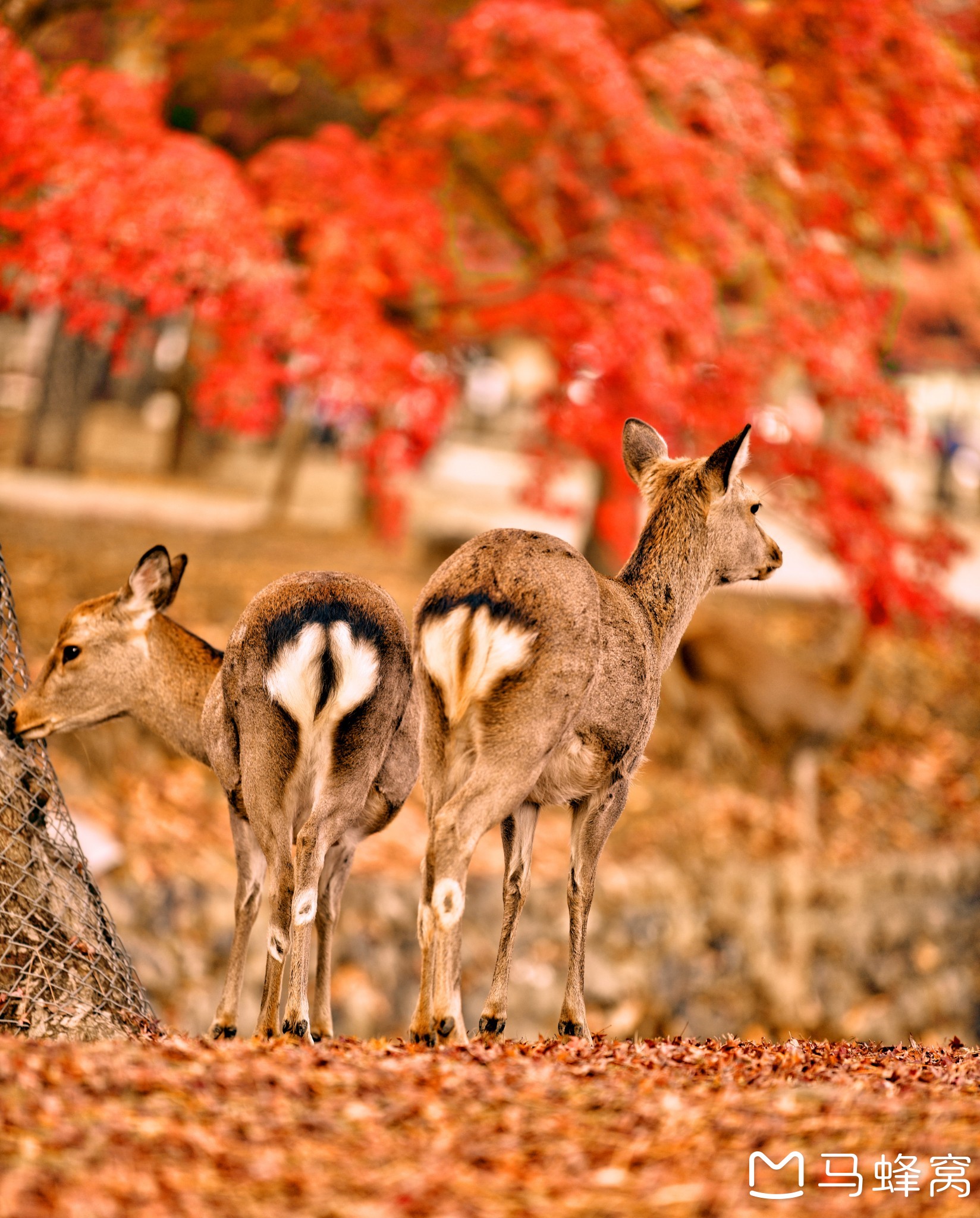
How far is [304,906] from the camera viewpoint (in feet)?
12.8

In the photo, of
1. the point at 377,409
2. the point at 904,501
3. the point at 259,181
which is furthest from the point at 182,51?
the point at 904,501

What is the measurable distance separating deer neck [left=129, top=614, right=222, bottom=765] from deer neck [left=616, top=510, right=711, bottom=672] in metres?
1.60

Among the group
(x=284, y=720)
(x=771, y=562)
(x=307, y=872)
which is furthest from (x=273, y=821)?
(x=771, y=562)

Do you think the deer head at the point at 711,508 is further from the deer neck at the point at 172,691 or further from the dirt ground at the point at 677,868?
the dirt ground at the point at 677,868

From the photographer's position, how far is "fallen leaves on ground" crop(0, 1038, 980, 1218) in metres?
2.72

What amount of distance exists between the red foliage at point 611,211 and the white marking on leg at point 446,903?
489cm

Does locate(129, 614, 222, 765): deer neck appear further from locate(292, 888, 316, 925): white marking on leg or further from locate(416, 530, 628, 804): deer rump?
locate(416, 530, 628, 804): deer rump

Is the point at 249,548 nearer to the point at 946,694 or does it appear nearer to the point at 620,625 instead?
the point at 946,694

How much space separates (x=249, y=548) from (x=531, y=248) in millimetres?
4407

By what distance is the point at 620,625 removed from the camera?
Result: 13.5ft

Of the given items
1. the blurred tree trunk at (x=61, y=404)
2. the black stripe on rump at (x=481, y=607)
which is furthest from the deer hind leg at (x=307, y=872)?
the blurred tree trunk at (x=61, y=404)

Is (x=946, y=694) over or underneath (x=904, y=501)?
over

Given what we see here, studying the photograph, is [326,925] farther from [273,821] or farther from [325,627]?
[325,627]

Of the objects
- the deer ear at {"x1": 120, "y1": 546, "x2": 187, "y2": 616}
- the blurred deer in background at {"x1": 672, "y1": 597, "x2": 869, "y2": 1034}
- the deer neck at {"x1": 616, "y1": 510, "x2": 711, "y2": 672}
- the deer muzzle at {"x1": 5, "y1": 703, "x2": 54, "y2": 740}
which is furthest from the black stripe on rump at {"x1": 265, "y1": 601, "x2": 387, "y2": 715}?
the blurred deer in background at {"x1": 672, "y1": 597, "x2": 869, "y2": 1034}
